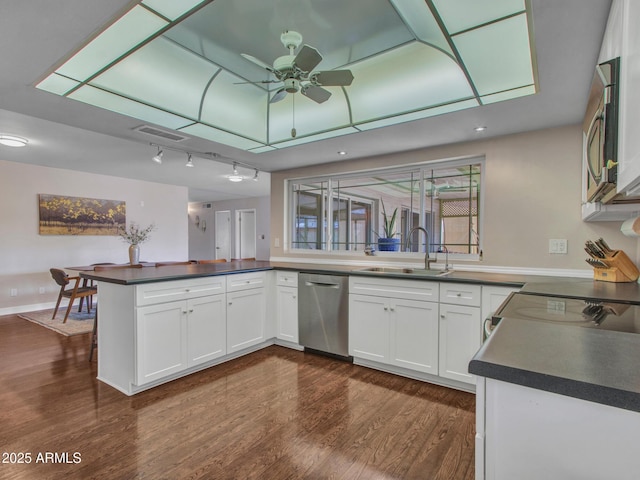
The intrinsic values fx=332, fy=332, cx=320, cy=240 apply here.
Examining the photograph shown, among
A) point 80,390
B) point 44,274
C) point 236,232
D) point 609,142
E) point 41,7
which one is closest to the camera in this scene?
point 609,142

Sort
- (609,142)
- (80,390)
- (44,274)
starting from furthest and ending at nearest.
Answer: (44,274)
(80,390)
(609,142)

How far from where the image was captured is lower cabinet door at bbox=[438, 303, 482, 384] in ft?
8.23

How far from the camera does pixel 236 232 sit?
9.60 m

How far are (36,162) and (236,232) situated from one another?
4.99 meters

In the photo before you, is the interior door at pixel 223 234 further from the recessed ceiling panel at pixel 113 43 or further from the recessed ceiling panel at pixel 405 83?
the recessed ceiling panel at pixel 113 43

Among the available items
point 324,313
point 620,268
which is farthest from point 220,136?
point 620,268

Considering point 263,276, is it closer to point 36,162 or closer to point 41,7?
point 41,7

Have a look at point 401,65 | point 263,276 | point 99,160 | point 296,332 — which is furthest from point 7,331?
point 401,65

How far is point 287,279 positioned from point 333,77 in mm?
2137

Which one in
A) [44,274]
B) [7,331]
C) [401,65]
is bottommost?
[7,331]

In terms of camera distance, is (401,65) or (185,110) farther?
(185,110)

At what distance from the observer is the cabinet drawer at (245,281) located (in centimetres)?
319

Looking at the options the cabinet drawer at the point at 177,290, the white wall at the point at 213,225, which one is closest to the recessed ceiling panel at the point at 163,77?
the cabinet drawer at the point at 177,290

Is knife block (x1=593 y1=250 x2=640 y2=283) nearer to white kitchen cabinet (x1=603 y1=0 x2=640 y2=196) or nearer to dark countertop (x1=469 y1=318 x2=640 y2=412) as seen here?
white kitchen cabinet (x1=603 y1=0 x2=640 y2=196)
